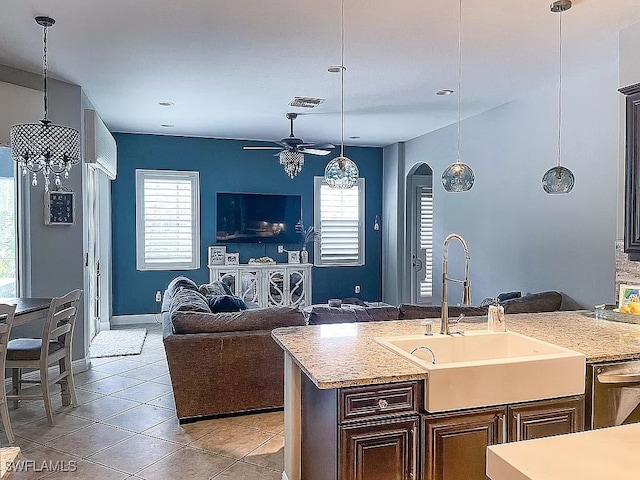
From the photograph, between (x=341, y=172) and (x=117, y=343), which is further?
(x=117, y=343)

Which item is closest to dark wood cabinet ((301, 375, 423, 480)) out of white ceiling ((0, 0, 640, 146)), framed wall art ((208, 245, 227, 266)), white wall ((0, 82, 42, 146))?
white ceiling ((0, 0, 640, 146))

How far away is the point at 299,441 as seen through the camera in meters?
2.71

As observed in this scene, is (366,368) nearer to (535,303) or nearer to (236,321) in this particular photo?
(236,321)

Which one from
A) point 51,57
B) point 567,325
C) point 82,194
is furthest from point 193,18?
point 567,325

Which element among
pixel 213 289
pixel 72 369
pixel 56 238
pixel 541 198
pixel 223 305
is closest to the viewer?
pixel 223 305

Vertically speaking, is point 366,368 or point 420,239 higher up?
point 420,239

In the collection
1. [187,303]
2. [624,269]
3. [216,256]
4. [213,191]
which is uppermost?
[213,191]

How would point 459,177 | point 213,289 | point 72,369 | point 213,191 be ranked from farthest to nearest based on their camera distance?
1. point 213,191
2. point 213,289
3. point 72,369
4. point 459,177

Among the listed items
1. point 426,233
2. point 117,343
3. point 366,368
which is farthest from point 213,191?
point 366,368

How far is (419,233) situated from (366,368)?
6.62 metres

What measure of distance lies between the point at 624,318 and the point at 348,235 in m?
5.93

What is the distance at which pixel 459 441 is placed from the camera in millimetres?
2170

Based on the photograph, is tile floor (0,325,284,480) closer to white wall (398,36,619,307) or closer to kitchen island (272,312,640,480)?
kitchen island (272,312,640,480)

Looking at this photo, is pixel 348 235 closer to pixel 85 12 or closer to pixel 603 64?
pixel 603 64
